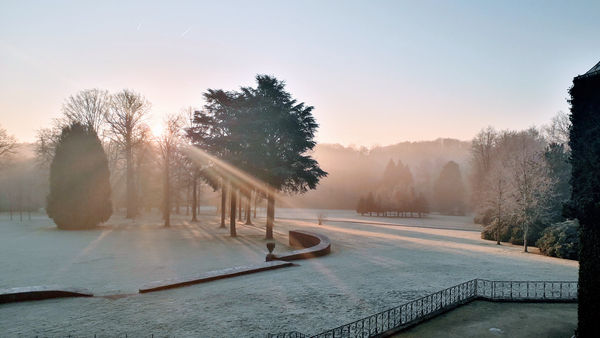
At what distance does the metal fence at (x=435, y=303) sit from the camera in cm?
873

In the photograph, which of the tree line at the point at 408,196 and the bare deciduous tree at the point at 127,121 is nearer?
the bare deciduous tree at the point at 127,121

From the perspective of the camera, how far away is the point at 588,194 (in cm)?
775

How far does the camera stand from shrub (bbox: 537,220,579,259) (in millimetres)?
21578

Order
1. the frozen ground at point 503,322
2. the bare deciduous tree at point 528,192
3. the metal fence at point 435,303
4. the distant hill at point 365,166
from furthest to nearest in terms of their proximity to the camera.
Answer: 1. the distant hill at point 365,166
2. the bare deciduous tree at point 528,192
3. the frozen ground at point 503,322
4. the metal fence at point 435,303

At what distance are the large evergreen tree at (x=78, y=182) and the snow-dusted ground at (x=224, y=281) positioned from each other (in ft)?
23.7

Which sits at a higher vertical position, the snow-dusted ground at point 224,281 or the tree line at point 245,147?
the tree line at point 245,147

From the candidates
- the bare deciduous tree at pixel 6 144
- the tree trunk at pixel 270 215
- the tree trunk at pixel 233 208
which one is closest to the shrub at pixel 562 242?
the tree trunk at pixel 270 215

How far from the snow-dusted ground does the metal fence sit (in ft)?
1.74

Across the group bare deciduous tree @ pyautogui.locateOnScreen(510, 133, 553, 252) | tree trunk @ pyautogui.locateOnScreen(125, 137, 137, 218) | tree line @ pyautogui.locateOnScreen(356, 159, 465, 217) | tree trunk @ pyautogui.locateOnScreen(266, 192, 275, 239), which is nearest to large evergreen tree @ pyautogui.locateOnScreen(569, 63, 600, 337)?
bare deciduous tree @ pyautogui.locateOnScreen(510, 133, 553, 252)

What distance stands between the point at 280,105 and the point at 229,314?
22.5m

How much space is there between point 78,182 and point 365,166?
101 metres

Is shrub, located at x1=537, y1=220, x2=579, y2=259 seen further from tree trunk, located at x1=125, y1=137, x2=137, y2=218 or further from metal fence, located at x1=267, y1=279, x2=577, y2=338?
tree trunk, located at x1=125, y1=137, x2=137, y2=218

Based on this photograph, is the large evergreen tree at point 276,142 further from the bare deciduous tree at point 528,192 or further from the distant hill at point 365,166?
the distant hill at point 365,166

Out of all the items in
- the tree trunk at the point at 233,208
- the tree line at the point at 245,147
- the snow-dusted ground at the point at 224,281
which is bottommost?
the snow-dusted ground at the point at 224,281
